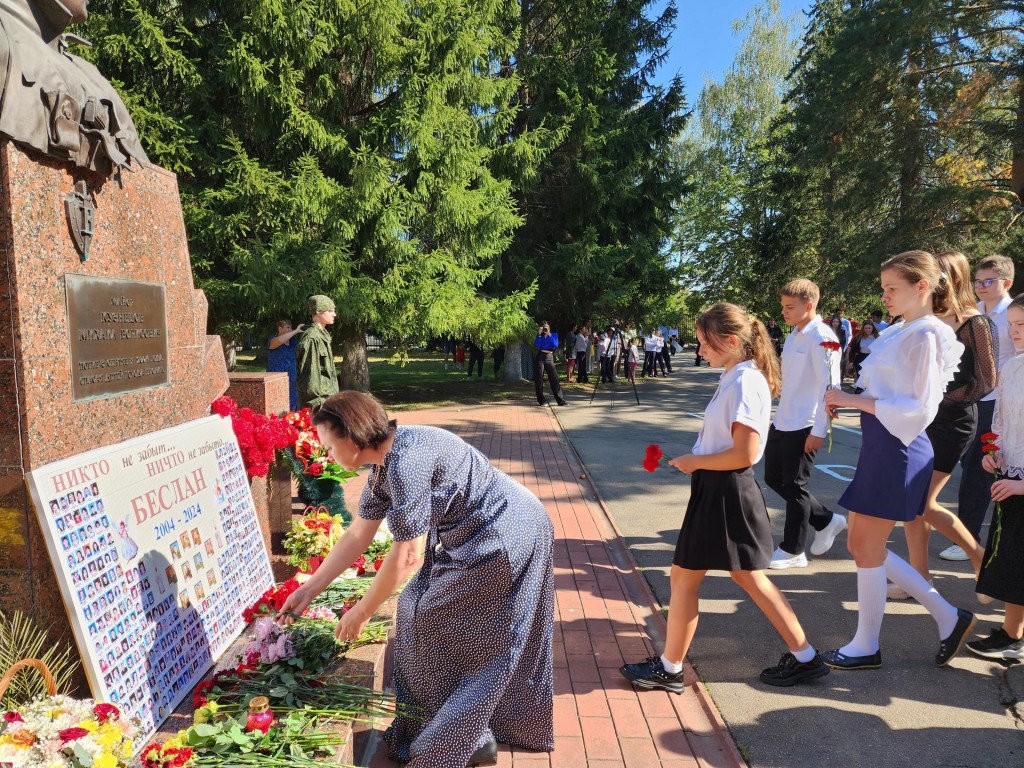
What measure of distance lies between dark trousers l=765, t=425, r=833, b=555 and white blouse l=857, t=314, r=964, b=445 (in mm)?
1402

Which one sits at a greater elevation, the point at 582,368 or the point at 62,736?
the point at 582,368

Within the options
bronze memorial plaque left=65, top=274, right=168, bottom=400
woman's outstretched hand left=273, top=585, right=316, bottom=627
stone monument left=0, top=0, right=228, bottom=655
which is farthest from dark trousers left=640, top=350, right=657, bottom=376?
woman's outstretched hand left=273, top=585, right=316, bottom=627

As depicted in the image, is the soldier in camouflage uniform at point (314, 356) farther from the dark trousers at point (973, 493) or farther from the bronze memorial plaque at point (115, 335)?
the dark trousers at point (973, 493)

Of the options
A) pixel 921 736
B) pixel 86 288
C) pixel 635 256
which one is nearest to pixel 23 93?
pixel 86 288

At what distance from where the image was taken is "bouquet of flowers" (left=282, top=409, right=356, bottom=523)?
16.2ft

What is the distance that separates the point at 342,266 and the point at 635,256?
886cm

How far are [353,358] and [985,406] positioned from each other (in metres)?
10.8

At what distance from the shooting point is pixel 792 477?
4.87m

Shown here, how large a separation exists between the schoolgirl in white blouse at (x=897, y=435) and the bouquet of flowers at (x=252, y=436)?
9.88 feet

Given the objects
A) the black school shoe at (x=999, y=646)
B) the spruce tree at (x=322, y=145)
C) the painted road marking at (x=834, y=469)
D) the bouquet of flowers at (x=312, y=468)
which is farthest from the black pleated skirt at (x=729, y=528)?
the spruce tree at (x=322, y=145)

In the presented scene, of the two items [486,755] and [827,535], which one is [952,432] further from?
[486,755]

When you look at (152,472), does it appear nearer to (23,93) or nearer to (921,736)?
(23,93)

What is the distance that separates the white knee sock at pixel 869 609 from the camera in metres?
3.49

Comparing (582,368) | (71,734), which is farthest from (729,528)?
(582,368)
